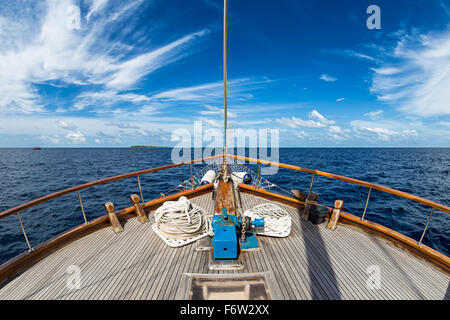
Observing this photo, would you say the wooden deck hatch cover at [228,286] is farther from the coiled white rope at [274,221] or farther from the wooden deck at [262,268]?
the coiled white rope at [274,221]

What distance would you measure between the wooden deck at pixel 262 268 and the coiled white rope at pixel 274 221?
0.48 feet

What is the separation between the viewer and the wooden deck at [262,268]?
2.53 metres

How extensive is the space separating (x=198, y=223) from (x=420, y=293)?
3.74 meters

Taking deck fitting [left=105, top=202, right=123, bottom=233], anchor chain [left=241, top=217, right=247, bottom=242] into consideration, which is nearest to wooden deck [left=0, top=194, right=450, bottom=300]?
deck fitting [left=105, top=202, right=123, bottom=233]

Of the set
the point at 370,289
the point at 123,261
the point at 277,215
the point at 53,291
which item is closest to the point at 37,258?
the point at 53,291

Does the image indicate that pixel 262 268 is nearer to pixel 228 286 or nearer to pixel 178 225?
pixel 228 286

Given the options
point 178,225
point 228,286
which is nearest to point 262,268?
point 228,286

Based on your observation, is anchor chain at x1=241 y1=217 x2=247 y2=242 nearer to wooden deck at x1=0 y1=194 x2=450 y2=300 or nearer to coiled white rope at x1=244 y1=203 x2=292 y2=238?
wooden deck at x1=0 y1=194 x2=450 y2=300

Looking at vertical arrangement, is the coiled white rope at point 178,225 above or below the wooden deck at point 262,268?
above

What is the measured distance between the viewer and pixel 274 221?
397 centimetres

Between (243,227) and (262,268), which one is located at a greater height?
(243,227)

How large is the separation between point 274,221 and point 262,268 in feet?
4.06

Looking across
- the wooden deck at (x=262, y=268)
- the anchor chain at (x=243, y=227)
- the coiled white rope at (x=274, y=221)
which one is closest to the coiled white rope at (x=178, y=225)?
the wooden deck at (x=262, y=268)

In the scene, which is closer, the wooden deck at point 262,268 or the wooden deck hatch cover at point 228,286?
the wooden deck hatch cover at point 228,286
